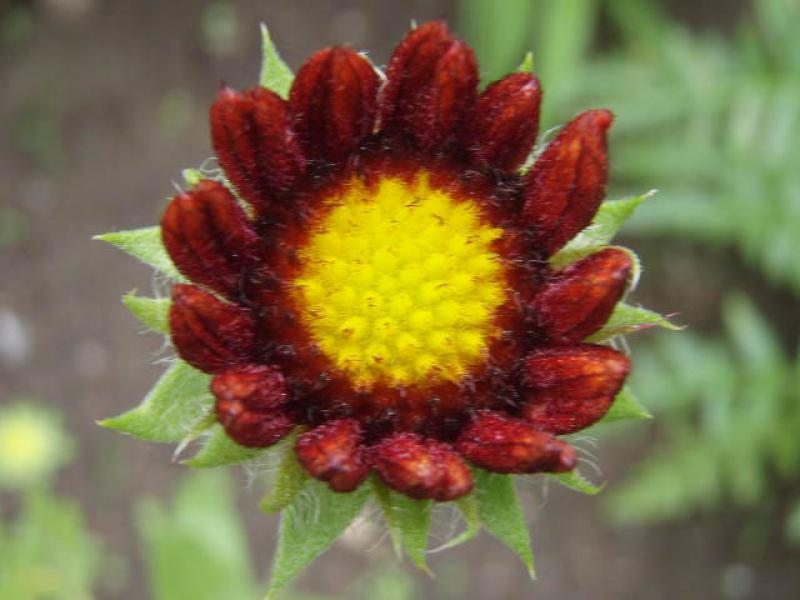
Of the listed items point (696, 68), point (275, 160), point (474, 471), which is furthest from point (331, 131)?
point (696, 68)

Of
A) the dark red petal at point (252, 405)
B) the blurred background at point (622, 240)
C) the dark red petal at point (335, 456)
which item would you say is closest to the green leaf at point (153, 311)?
the dark red petal at point (252, 405)

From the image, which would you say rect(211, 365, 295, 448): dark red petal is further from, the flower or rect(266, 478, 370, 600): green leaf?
rect(266, 478, 370, 600): green leaf

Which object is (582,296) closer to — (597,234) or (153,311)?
(597,234)

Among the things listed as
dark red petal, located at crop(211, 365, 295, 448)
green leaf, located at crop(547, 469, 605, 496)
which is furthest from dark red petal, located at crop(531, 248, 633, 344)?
dark red petal, located at crop(211, 365, 295, 448)

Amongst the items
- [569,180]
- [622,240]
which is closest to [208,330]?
[569,180]

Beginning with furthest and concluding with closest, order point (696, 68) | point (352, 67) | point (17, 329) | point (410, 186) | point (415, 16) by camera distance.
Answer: point (415, 16), point (17, 329), point (696, 68), point (410, 186), point (352, 67)

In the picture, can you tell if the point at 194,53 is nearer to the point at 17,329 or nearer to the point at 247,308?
the point at 17,329

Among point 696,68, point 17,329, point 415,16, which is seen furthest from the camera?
point 415,16

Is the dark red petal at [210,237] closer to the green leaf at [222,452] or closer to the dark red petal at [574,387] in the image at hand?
the green leaf at [222,452]
